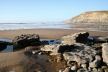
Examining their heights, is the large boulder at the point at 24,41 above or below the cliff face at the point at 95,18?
below

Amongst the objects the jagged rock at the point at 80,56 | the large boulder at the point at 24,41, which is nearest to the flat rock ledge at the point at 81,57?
the jagged rock at the point at 80,56

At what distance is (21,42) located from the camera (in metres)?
10.3

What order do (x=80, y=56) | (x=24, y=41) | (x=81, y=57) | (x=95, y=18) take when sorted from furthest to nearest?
(x=95, y=18)
(x=24, y=41)
(x=80, y=56)
(x=81, y=57)

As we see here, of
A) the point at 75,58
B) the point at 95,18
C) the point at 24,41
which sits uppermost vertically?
the point at 95,18

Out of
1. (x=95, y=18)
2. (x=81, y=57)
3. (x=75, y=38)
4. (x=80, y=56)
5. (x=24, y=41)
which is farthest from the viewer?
(x=95, y=18)

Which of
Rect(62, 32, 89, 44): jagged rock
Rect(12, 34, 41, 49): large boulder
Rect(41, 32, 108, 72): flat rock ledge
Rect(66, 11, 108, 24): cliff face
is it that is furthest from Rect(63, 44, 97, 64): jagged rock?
Rect(66, 11, 108, 24): cliff face

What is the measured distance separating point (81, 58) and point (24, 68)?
2749 mm

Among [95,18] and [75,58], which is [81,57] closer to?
[75,58]

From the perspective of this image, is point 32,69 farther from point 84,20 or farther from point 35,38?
point 84,20

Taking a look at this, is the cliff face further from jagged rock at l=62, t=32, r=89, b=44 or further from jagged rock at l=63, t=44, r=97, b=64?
jagged rock at l=63, t=44, r=97, b=64

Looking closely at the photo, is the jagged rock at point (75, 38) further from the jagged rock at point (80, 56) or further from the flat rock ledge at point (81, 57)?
the jagged rock at point (80, 56)

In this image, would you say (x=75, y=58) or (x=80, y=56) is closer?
(x=75, y=58)

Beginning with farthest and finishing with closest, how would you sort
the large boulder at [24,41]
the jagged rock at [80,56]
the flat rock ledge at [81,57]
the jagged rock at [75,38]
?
the jagged rock at [75,38], the large boulder at [24,41], the jagged rock at [80,56], the flat rock ledge at [81,57]

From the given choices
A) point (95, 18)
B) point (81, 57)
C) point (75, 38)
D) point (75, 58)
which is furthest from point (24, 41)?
point (95, 18)
